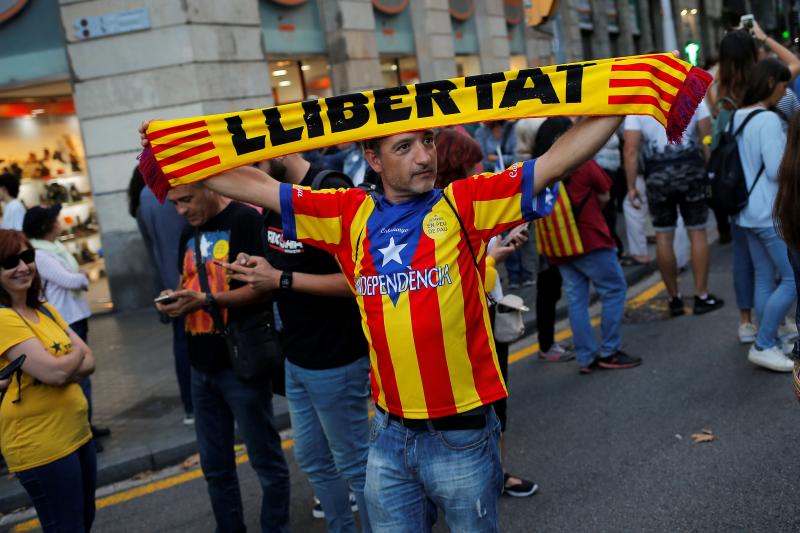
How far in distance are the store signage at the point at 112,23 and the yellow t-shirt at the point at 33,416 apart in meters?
8.04

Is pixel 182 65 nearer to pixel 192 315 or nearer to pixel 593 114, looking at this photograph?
pixel 192 315

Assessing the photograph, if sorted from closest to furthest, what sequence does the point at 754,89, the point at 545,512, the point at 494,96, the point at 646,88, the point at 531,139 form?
the point at 646,88
the point at 494,96
the point at 545,512
the point at 754,89
the point at 531,139

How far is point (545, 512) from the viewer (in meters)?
4.09

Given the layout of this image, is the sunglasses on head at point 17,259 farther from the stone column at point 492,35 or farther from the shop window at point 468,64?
the stone column at point 492,35

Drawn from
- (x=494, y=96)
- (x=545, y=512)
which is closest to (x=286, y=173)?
(x=494, y=96)

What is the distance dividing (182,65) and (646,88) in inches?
359

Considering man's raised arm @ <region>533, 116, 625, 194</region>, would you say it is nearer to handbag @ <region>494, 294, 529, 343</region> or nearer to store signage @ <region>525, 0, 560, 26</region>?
handbag @ <region>494, 294, 529, 343</region>

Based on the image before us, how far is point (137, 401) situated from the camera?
6910 millimetres

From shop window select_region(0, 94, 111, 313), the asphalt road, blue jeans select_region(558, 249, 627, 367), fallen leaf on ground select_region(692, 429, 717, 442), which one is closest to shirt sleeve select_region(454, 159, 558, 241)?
the asphalt road

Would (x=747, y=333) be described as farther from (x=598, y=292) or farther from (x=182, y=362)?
(x=182, y=362)

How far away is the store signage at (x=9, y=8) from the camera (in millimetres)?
10711

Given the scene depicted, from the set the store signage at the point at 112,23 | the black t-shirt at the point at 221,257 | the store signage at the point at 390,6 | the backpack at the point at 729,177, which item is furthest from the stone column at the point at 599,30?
the black t-shirt at the point at 221,257

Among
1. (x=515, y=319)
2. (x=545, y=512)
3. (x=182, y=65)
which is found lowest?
(x=545, y=512)

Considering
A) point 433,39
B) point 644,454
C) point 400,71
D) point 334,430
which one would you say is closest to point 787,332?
Answer: point 644,454
